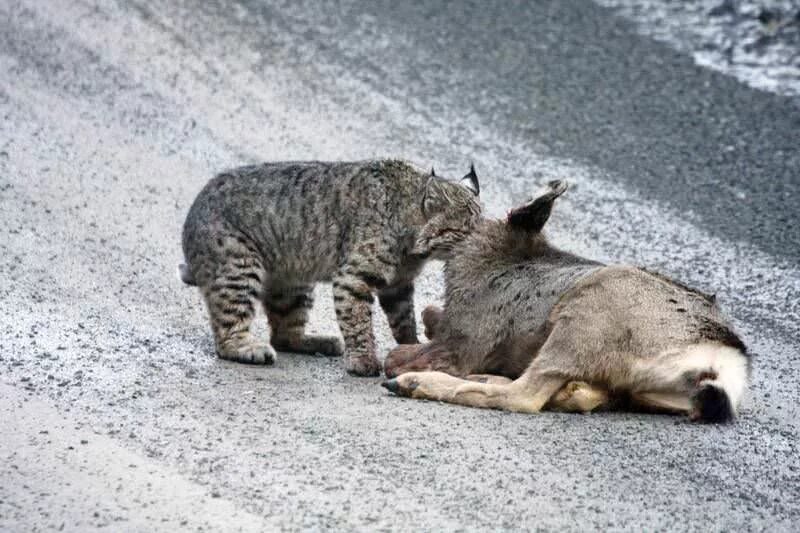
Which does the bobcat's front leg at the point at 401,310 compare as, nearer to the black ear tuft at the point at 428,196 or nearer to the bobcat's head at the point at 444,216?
the bobcat's head at the point at 444,216

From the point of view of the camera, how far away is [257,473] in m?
5.79

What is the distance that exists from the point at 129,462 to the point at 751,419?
330 centimetres

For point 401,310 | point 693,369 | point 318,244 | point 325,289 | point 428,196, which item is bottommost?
point 325,289

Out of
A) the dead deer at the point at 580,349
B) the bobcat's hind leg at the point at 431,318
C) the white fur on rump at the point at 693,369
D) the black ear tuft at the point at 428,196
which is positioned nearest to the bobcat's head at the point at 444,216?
the black ear tuft at the point at 428,196

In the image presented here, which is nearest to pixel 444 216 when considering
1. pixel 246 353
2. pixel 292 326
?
pixel 292 326

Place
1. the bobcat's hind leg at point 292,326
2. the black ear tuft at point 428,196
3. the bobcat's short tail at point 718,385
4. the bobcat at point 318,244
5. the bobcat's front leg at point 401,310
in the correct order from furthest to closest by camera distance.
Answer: the bobcat's hind leg at point 292,326, the bobcat's front leg at point 401,310, the black ear tuft at point 428,196, the bobcat at point 318,244, the bobcat's short tail at point 718,385

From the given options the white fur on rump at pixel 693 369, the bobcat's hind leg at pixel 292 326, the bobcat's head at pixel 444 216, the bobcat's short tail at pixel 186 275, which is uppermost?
the bobcat's head at pixel 444 216

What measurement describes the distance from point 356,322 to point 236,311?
76 centimetres

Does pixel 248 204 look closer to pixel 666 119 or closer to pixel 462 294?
pixel 462 294

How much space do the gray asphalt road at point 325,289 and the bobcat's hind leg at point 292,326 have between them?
315 mm

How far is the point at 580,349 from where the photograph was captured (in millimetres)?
6746

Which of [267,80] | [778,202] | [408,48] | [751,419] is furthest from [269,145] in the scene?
[751,419]

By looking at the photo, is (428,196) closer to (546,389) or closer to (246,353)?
(246,353)

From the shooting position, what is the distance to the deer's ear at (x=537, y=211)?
755 centimetres
